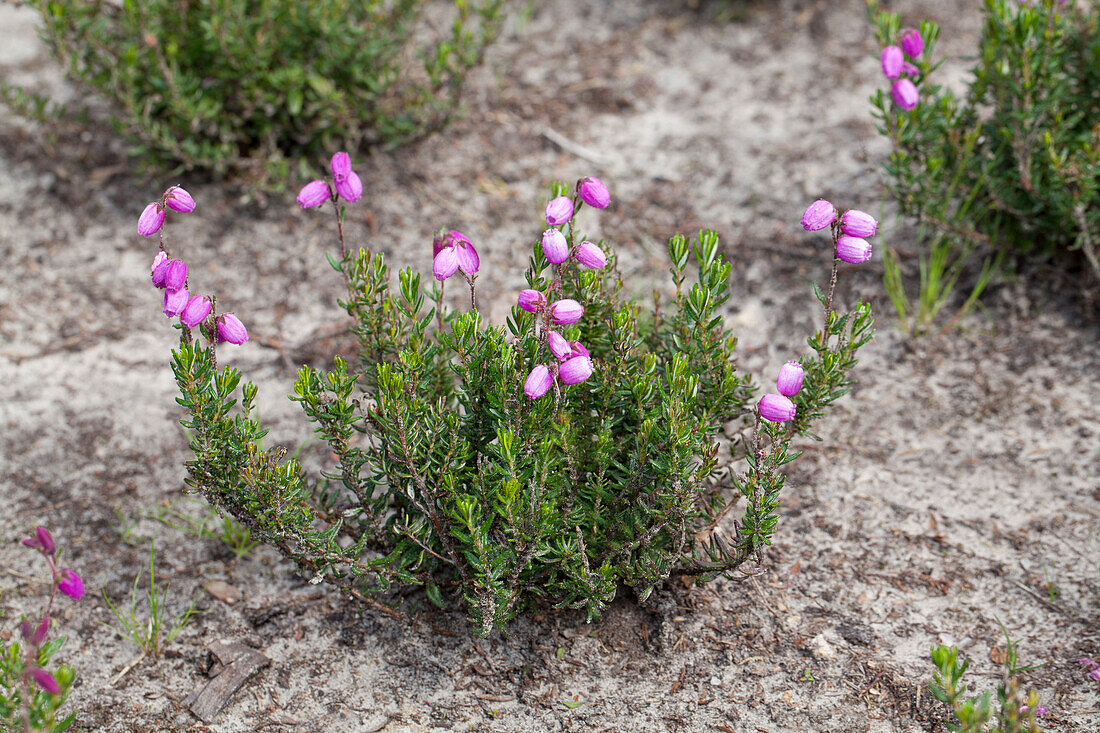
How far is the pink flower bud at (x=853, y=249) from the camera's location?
220 cm

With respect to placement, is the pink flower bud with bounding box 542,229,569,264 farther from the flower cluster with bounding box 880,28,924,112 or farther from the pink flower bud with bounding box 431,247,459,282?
the flower cluster with bounding box 880,28,924,112

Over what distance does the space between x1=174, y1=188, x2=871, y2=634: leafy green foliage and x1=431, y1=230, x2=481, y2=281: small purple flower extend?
0.34 ft

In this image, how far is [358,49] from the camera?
421 cm

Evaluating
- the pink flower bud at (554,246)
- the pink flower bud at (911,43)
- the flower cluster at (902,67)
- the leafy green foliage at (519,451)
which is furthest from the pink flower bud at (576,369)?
the pink flower bud at (911,43)

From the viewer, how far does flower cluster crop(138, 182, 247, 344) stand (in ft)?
7.09

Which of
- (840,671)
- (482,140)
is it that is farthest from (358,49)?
(840,671)

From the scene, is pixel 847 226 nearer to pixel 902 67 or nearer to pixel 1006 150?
pixel 902 67

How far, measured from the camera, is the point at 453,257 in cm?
214

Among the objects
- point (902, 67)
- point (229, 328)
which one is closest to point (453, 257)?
point (229, 328)

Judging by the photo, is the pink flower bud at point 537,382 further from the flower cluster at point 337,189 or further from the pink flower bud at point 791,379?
the flower cluster at point 337,189

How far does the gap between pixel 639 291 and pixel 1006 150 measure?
164 cm

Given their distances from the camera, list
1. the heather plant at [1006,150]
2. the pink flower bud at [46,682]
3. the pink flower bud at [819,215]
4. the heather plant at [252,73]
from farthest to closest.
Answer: the heather plant at [252,73], the heather plant at [1006,150], the pink flower bud at [819,215], the pink flower bud at [46,682]

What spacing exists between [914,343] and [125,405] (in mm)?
3279

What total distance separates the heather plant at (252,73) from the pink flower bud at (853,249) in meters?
2.52
